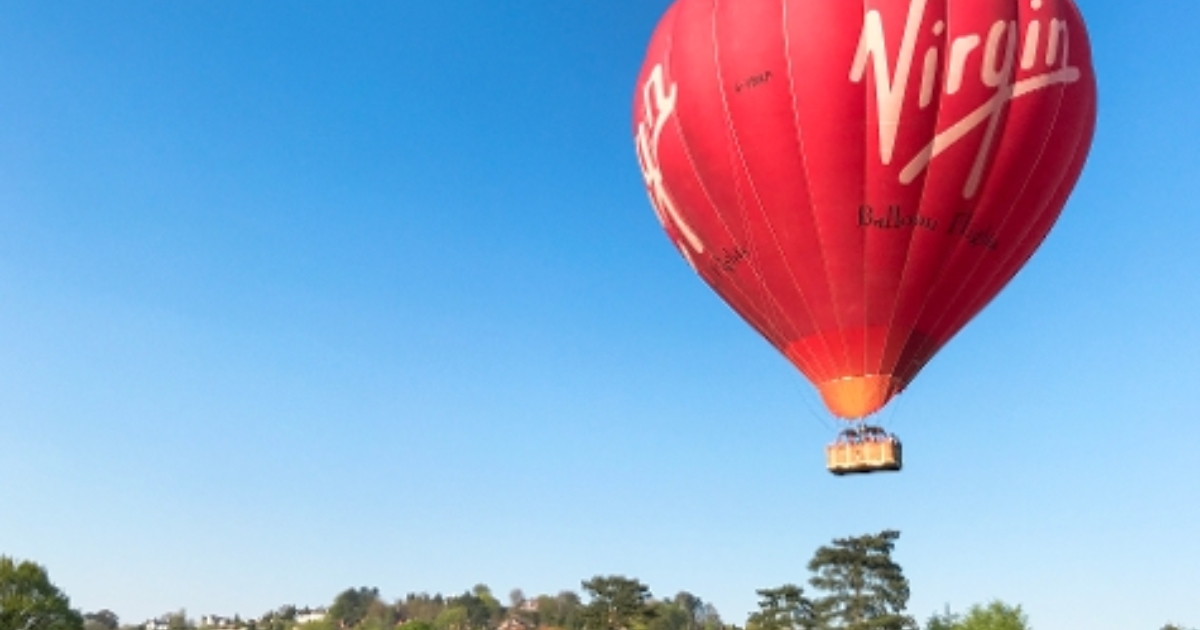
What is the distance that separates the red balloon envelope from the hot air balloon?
1.5 inches

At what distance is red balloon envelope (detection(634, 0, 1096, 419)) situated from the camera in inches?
943

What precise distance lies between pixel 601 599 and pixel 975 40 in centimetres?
7615

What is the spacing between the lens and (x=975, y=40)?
23969 mm

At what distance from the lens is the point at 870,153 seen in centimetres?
2433

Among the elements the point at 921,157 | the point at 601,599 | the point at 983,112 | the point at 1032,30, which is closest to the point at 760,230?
the point at 921,157

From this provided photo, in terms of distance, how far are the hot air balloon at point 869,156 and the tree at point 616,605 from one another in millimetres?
69350

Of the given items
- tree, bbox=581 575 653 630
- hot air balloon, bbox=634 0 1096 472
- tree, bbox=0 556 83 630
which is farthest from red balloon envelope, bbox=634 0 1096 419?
tree, bbox=581 575 653 630

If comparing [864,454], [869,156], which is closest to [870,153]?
[869,156]

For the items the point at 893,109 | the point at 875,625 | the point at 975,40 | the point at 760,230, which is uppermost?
the point at 975,40

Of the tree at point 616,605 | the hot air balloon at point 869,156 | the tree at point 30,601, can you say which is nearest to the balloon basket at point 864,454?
the hot air balloon at point 869,156

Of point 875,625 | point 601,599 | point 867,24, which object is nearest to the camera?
point 867,24

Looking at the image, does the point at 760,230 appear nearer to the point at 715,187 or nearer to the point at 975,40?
the point at 715,187

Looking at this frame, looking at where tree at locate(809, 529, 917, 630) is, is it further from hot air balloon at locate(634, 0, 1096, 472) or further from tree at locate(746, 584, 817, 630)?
hot air balloon at locate(634, 0, 1096, 472)

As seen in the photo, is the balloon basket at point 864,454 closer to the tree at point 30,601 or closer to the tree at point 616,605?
the tree at point 30,601
